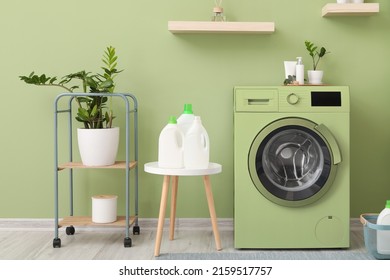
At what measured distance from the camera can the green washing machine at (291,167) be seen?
3.21 meters

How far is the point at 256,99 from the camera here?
327 centimetres

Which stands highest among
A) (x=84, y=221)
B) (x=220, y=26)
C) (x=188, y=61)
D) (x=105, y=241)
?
(x=220, y=26)

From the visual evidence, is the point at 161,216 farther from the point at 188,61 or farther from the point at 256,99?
the point at 188,61

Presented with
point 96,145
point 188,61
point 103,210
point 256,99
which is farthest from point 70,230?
point 256,99

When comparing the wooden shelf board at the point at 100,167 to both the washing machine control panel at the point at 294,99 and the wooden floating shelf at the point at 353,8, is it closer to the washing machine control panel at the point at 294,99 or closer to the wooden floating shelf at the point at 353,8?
the washing machine control panel at the point at 294,99

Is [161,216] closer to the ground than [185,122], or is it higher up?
closer to the ground

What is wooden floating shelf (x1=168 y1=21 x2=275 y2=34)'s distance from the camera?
11.4 ft

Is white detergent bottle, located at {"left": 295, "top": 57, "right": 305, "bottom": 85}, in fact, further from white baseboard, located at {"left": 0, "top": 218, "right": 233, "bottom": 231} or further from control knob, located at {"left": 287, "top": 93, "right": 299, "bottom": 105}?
white baseboard, located at {"left": 0, "top": 218, "right": 233, "bottom": 231}

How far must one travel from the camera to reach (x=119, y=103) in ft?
12.1

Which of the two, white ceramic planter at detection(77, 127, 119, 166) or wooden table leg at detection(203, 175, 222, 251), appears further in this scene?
white ceramic planter at detection(77, 127, 119, 166)

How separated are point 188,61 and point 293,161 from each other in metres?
0.94

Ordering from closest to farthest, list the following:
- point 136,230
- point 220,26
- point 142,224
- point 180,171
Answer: point 180,171 → point 220,26 → point 136,230 → point 142,224

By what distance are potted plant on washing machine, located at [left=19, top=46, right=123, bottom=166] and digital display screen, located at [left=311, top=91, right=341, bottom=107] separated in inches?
44.6

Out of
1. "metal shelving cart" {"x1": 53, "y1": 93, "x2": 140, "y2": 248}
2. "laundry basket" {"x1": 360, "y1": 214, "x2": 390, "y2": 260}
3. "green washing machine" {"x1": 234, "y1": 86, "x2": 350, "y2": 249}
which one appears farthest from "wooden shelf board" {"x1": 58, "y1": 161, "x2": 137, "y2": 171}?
"laundry basket" {"x1": 360, "y1": 214, "x2": 390, "y2": 260}
